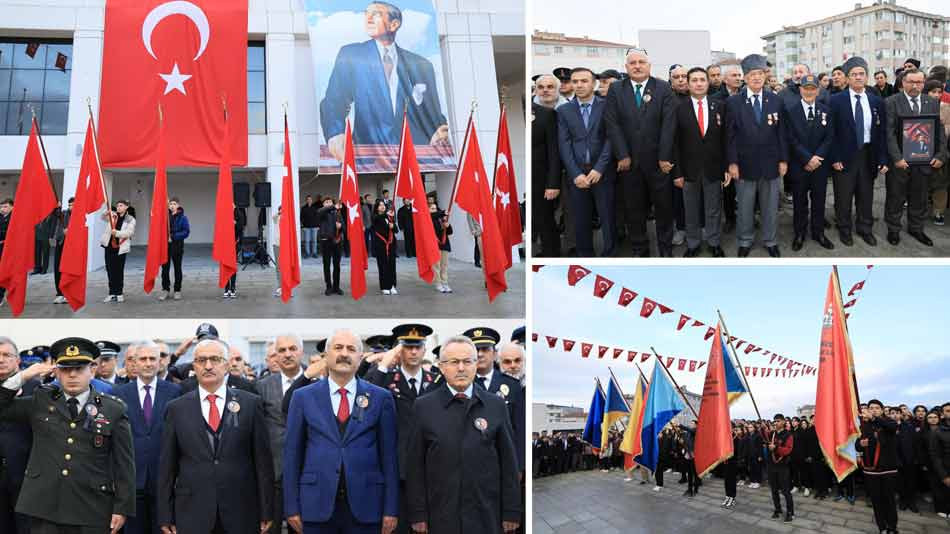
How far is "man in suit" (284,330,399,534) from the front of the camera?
12.2 feet

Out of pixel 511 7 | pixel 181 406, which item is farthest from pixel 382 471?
pixel 511 7

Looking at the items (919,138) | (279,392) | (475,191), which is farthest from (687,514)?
(279,392)

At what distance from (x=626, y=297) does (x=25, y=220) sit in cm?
552

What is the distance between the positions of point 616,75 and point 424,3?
628 centimetres

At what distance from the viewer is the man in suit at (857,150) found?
20.4 feet

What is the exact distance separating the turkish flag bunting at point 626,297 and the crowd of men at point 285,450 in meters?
2.38

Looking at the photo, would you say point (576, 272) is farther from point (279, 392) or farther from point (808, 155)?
point (279, 392)

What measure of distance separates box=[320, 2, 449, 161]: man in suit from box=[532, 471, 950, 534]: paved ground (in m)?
5.61

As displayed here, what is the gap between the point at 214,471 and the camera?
390 cm

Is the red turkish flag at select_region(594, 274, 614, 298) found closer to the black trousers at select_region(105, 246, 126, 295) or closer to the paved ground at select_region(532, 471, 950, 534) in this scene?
the paved ground at select_region(532, 471, 950, 534)

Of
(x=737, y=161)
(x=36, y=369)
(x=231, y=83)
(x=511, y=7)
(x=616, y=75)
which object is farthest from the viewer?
(x=511, y=7)

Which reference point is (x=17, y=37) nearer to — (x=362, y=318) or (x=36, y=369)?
(x=362, y=318)

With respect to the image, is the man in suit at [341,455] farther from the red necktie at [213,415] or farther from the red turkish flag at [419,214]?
the red turkish flag at [419,214]

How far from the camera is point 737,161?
19.1 feet
